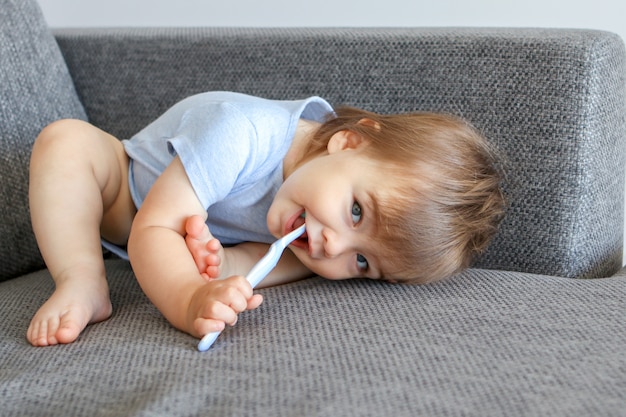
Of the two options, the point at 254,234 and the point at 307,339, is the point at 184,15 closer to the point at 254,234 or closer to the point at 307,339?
the point at 254,234

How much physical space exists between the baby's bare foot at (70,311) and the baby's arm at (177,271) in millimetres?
56

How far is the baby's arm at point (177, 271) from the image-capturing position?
2.73 ft

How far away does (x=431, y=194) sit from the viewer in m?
0.97

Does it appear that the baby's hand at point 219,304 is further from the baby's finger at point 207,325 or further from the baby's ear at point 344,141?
the baby's ear at point 344,141

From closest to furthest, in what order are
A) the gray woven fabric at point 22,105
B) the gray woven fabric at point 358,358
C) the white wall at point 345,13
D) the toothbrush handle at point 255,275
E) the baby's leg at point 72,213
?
the gray woven fabric at point 358,358, the toothbrush handle at point 255,275, the baby's leg at point 72,213, the gray woven fabric at point 22,105, the white wall at point 345,13

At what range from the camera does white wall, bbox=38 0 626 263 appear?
165 cm

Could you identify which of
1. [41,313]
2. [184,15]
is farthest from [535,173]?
Result: [184,15]

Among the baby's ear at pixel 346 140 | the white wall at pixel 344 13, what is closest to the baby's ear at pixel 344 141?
the baby's ear at pixel 346 140

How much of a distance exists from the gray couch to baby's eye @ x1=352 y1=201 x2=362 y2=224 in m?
0.09

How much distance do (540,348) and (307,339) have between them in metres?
0.24

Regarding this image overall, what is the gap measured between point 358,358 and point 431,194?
277 millimetres

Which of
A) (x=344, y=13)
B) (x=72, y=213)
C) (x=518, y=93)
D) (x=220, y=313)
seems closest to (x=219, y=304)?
(x=220, y=313)

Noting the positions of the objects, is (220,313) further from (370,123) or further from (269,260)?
(370,123)

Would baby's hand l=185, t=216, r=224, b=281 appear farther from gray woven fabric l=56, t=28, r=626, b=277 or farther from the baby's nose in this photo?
gray woven fabric l=56, t=28, r=626, b=277
